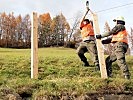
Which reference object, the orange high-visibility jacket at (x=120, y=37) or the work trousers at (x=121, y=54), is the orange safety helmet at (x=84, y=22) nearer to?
the orange high-visibility jacket at (x=120, y=37)

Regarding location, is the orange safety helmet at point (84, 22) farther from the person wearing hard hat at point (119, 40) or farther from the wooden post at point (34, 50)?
the wooden post at point (34, 50)

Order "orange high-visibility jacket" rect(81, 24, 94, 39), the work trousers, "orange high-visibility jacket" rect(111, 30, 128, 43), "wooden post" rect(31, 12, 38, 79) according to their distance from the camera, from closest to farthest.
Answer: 1. "wooden post" rect(31, 12, 38, 79)
2. the work trousers
3. "orange high-visibility jacket" rect(111, 30, 128, 43)
4. "orange high-visibility jacket" rect(81, 24, 94, 39)

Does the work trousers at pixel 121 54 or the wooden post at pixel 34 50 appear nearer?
the wooden post at pixel 34 50

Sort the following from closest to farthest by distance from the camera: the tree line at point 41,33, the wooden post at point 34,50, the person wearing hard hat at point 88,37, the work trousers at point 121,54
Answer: the wooden post at point 34,50, the work trousers at point 121,54, the person wearing hard hat at point 88,37, the tree line at point 41,33

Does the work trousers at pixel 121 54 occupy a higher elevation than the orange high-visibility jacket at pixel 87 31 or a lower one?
lower

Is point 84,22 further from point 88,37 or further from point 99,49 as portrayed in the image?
point 99,49

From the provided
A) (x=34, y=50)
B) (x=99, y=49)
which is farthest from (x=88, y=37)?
(x=34, y=50)

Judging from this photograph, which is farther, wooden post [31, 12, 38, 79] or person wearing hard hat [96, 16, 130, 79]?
person wearing hard hat [96, 16, 130, 79]

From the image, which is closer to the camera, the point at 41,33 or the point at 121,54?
the point at 121,54

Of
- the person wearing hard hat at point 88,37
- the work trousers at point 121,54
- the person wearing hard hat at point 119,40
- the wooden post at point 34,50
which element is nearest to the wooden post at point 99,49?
the person wearing hard hat at point 119,40

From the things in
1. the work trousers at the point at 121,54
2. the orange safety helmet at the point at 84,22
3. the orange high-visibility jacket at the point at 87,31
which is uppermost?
the orange safety helmet at the point at 84,22

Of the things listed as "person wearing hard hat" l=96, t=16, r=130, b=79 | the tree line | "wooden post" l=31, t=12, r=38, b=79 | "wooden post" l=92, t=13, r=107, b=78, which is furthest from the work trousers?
the tree line

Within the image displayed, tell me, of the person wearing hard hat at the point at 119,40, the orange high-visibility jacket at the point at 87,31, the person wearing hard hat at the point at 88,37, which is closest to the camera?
the person wearing hard hat at the point at 119,40

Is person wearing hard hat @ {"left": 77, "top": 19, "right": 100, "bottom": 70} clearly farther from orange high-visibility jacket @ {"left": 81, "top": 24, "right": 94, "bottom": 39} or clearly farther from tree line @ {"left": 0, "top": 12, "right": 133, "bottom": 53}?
tree line @ {"left": 0, "top": 12, "right": 133, "bottom": 53}
